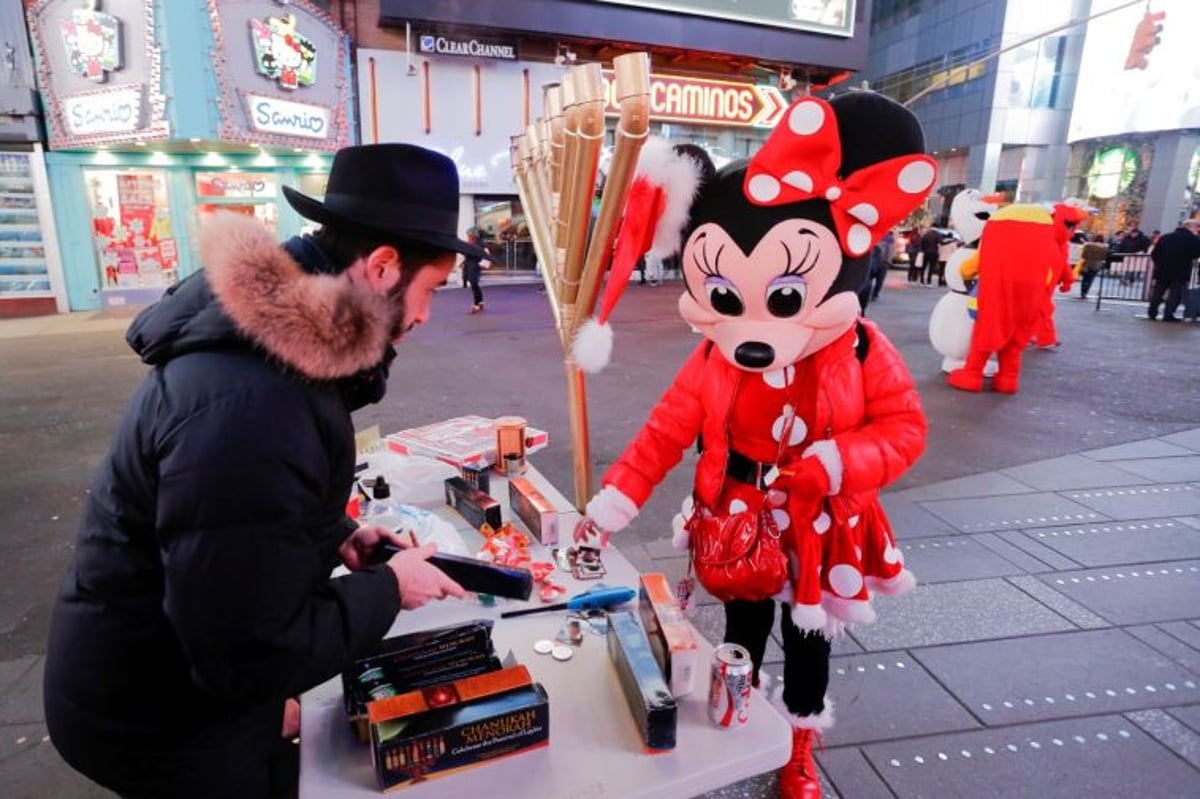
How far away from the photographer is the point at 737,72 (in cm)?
1798

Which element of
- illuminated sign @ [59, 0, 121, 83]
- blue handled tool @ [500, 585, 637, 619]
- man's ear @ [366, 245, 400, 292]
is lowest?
blue handled tool @ [500, 585, 637, 619]

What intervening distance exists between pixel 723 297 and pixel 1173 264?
13026mm

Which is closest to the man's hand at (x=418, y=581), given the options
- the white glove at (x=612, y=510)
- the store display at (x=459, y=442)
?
the white glove at (x=612, y=510)

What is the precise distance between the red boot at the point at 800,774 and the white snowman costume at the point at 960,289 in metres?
6.27

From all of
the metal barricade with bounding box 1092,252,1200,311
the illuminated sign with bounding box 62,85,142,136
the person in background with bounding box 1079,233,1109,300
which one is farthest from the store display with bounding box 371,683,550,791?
the metal barricade with bounding box 1092,252,1200,311

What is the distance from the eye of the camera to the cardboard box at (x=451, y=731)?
1162 mm

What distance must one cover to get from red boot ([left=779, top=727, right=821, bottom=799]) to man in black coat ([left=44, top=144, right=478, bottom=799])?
1.34 meters

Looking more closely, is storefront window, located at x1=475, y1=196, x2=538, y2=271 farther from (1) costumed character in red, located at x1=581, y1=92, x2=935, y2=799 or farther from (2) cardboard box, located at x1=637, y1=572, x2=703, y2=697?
(2) cardboard box, located at x1=637, y1=572, x2=703, y2=697

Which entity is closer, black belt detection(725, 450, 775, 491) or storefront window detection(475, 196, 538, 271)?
black belt detection(725, 450, 775, 491)

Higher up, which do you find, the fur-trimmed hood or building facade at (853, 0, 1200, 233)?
building facade at (853, 0, 1200, 233)

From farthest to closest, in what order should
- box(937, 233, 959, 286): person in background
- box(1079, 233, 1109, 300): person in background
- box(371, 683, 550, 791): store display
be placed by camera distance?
box(937, 233, 959, 286): person in background
box(1079, 233, 1109, 300): person in background
box(371, 683, 550, 791): store display

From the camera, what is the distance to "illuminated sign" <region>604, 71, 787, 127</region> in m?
16.2

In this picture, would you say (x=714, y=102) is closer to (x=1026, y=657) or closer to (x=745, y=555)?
(x=1026, y=657)

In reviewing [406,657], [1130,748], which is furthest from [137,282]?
[1130,748]
